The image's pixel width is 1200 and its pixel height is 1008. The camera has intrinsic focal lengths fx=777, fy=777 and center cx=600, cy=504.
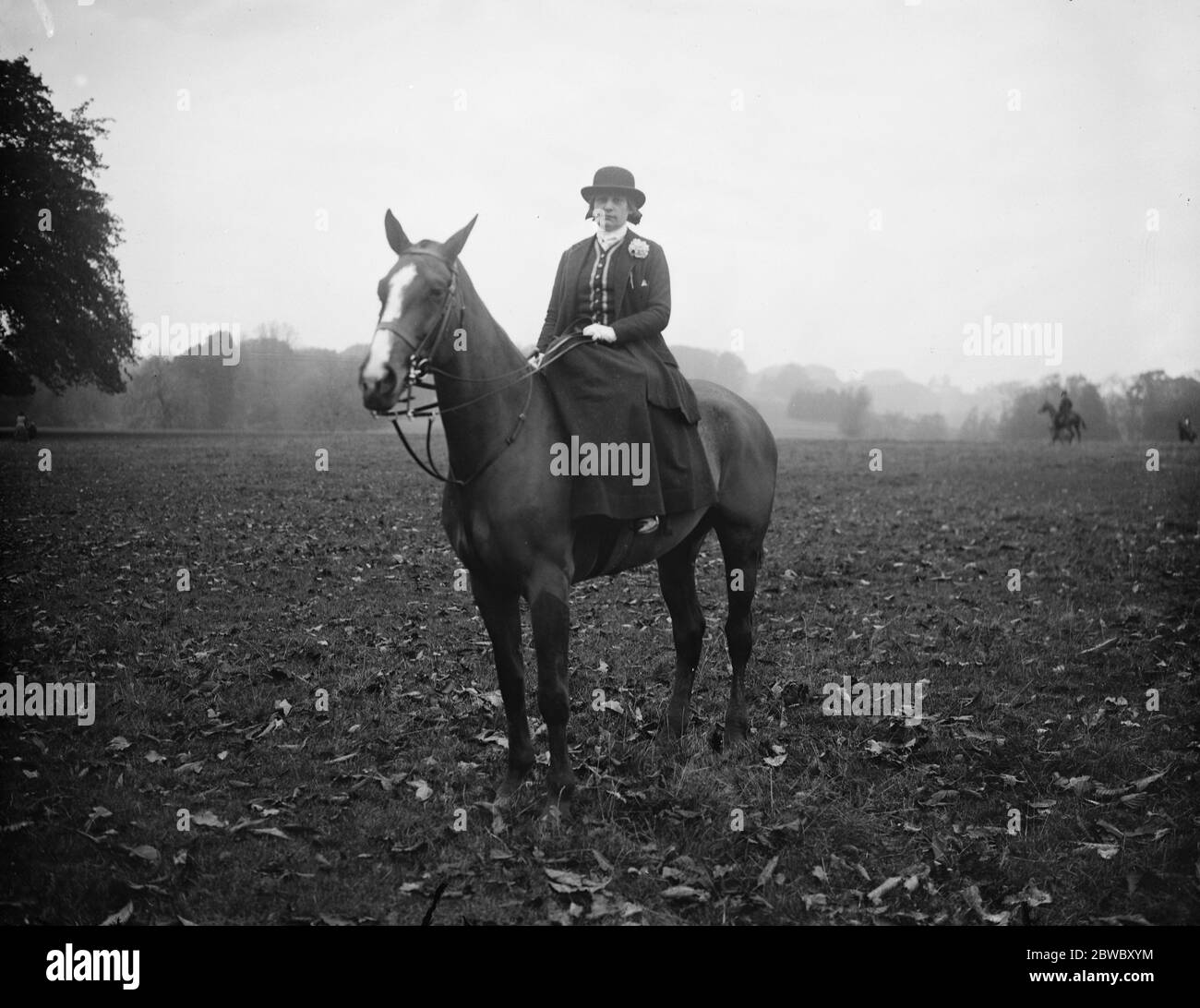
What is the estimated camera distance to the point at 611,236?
5840 millimetres

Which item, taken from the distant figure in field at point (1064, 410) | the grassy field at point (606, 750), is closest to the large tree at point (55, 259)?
the grassy field at point (606, 750)

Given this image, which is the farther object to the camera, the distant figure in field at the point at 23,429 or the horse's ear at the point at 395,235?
the distant figure in field at the point at 23,429

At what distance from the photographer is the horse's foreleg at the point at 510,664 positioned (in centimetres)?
528

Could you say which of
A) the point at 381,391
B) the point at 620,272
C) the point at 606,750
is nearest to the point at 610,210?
the point at 620,272

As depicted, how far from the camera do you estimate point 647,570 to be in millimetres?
12539

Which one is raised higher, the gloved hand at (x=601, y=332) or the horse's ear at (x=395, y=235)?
the horse's ear at (x=395, y=235)

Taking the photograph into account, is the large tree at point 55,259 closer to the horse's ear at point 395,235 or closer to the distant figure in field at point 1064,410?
the horse's ear at point 395,235

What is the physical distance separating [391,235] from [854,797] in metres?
4.87

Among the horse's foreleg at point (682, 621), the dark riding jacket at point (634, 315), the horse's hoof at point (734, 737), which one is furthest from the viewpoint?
the horse's foreleg at point (682, 621)

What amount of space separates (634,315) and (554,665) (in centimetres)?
254

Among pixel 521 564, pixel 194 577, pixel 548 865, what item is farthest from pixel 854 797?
pixel 194 577

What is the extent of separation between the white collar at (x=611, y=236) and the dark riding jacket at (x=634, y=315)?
0.05 metres
